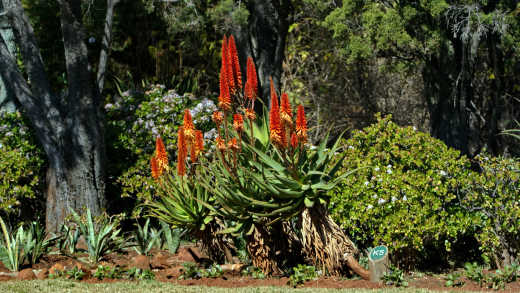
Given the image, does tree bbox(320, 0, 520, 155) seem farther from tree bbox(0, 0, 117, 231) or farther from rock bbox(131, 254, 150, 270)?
rock bbox(131, 254, 150, 270)

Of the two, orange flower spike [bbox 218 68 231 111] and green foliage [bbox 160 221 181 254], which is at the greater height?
orange flower spike [bbox 218 68 231 111]

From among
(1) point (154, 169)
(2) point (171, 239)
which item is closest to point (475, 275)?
(1) point (154, 169)

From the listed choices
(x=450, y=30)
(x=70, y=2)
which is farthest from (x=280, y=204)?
(x=450, y=30)

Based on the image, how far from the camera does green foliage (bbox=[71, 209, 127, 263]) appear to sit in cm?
802

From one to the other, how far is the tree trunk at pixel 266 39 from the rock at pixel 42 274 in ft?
17.6

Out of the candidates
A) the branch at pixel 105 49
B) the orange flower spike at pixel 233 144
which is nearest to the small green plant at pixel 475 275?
the orange flower spike at pixel 233 144

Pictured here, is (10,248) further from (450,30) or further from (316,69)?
(316,69)

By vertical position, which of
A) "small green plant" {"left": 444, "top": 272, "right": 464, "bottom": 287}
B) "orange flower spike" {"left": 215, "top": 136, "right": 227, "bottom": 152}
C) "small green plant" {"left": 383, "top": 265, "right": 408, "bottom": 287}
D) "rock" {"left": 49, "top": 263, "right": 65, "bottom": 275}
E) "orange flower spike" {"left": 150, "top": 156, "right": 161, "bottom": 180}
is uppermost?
"orange flower spike" {"left": 215, "top": 136, "right": 227, "bottom": 152}

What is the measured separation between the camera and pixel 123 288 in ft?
21.3

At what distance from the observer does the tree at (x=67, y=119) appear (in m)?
9.41

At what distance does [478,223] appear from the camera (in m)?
7.20

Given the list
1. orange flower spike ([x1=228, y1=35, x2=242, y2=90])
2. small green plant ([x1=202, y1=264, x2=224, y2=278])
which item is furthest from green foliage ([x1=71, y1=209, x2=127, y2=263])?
orange flower spike ([x1=228, y1=35, x2=242, y2=90])

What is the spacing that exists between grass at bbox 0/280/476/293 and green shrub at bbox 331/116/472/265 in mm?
943

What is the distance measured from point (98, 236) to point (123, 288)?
1794mm
